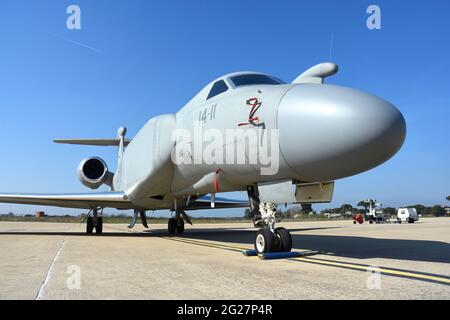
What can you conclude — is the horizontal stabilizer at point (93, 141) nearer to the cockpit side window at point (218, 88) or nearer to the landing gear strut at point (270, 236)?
the cockpit side window at point (218, 88)

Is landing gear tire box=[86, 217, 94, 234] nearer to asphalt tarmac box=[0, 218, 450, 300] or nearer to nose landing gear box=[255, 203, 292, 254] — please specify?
asphalt tarmac box=[0, 218, 450, 300]

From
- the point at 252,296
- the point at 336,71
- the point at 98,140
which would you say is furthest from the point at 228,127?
the point at 98,140

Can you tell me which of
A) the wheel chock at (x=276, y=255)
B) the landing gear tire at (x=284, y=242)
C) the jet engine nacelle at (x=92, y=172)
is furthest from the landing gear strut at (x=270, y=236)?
the jet engine nacelle at (x=92, y=172)

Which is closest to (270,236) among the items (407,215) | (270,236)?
(270,236)

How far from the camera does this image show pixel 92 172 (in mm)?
17062

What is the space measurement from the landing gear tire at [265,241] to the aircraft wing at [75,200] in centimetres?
778

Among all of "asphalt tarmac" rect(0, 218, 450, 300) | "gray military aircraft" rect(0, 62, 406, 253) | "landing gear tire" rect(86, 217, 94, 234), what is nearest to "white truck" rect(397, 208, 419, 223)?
"landing gear tire" rect(86, 217, 94, 234)

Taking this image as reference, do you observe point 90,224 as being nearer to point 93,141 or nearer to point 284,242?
point 93,141

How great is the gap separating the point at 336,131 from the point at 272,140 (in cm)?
111

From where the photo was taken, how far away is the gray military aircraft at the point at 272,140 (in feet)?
17.5

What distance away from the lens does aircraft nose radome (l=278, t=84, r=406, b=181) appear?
521cm
